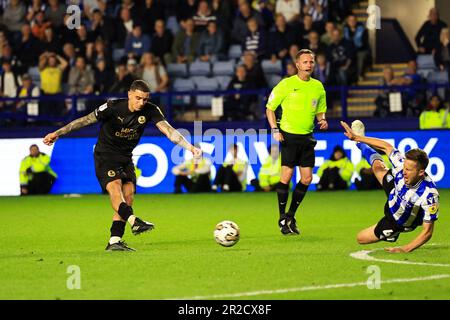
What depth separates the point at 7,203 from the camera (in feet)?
65.7

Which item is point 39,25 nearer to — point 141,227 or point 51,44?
point 51,44

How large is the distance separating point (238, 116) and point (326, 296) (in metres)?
13.9

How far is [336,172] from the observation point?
843 inches

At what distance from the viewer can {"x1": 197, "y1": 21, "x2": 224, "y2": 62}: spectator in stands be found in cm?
2412

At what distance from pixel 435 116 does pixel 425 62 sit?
2573mm

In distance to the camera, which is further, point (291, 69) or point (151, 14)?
point (151, 14)

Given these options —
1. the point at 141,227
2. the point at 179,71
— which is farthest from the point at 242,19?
the point at 141,227

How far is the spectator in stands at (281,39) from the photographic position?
2336cm

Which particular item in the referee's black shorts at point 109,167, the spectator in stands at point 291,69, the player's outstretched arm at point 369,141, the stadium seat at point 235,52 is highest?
the stadium seat at point 235,52

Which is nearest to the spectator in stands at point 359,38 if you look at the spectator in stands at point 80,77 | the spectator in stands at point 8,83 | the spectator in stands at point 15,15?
the spectator in stands at point 80,77

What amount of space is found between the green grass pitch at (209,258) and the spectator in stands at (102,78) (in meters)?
6.00

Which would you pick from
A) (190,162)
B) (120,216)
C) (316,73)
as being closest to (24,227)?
(120,216)

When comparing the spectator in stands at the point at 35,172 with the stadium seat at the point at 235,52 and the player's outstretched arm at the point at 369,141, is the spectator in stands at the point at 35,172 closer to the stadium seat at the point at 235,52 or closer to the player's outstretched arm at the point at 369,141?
the stadium seat at the point at 235,52
